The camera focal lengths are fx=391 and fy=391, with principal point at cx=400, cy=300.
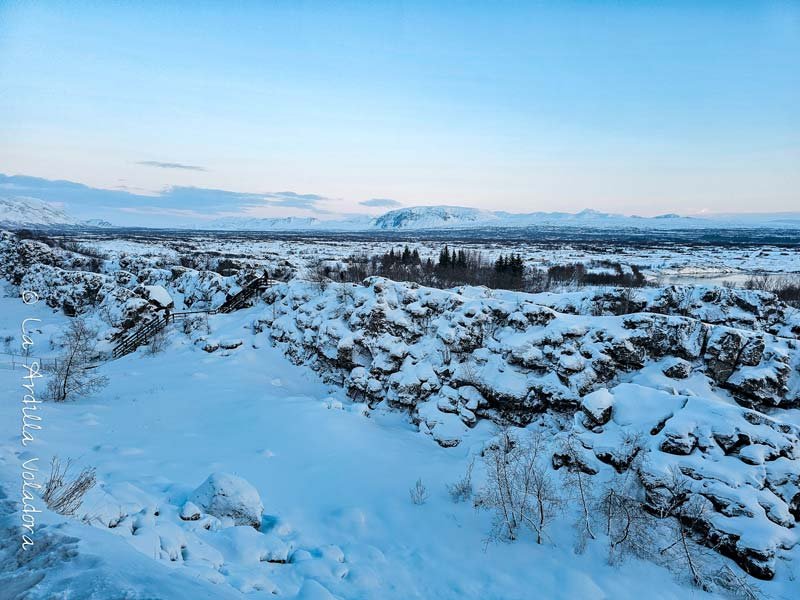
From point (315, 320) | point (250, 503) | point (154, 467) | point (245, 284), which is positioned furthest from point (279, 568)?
point (245, 284)

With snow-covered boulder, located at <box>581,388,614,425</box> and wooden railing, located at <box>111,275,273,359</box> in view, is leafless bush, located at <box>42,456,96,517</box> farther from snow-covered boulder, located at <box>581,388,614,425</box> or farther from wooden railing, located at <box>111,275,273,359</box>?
wooden railing, located at <box>111,275,273,359</box>

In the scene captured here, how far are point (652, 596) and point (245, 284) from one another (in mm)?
28695

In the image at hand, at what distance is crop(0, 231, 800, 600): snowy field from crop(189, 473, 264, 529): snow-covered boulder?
1.5 inches

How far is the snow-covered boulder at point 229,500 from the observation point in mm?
8180

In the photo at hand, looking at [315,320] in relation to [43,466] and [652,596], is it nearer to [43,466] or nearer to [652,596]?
[43,466]

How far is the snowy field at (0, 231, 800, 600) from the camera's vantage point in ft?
22.6

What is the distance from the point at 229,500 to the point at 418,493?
16.5 feet

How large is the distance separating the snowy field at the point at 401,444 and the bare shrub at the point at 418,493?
0.33ft

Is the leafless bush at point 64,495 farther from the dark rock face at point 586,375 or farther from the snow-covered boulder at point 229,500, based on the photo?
the dark rock face at point 586,375

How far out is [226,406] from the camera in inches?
606

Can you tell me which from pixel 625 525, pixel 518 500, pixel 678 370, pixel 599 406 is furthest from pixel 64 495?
pixel 678 370

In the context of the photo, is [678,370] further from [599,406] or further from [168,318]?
[168,318]

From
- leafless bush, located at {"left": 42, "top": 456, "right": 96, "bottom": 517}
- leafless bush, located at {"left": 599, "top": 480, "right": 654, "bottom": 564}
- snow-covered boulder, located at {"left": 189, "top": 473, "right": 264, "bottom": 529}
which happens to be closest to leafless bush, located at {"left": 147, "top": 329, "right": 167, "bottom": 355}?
snow-covered boulder, located at {"left": 189, "top": 473, "right": 264, "bottom": 529}

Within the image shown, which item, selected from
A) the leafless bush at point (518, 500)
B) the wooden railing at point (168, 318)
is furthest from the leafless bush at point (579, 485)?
the wooden railing at point (168, 318)
